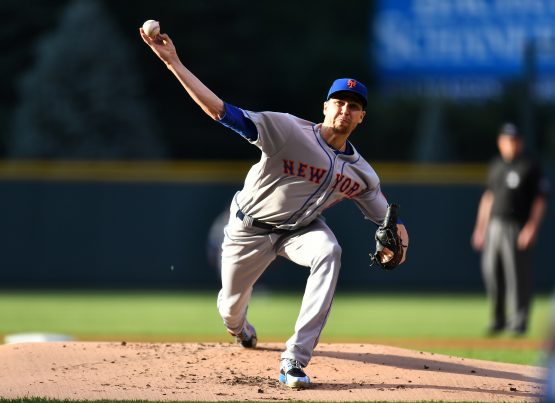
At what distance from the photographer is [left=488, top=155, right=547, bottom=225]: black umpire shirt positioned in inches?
394

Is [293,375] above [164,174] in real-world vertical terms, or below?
below

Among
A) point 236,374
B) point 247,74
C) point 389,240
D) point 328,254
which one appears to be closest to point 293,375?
point 236,374

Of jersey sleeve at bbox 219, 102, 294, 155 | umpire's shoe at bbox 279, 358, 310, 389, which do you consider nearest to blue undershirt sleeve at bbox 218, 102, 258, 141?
jersey sleeve at bbox 219, 102, 294, 155

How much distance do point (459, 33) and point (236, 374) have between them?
15404 mm

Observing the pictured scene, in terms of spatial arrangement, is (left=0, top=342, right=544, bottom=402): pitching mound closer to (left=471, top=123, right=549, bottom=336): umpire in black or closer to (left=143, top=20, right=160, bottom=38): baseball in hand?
(left=143, top=20, right=160, bottom=38): baseball in hand

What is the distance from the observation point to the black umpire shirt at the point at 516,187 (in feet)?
32.8

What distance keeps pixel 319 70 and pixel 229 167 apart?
69.4 ft

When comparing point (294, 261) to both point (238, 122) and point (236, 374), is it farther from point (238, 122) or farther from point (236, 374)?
point (238, 122)

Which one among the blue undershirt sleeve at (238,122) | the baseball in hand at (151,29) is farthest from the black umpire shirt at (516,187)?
the baseball in hand at (151,29)

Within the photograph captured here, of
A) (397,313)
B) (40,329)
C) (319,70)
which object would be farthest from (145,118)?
(40,329)

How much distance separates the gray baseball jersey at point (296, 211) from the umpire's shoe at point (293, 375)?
3cm

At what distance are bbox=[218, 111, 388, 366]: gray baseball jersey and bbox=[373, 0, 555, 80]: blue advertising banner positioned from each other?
14037mm

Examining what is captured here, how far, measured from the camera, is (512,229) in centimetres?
995

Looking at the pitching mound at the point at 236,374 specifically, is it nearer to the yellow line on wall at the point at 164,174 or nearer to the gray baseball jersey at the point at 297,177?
the gray baseball jersey at the point at 297,177
